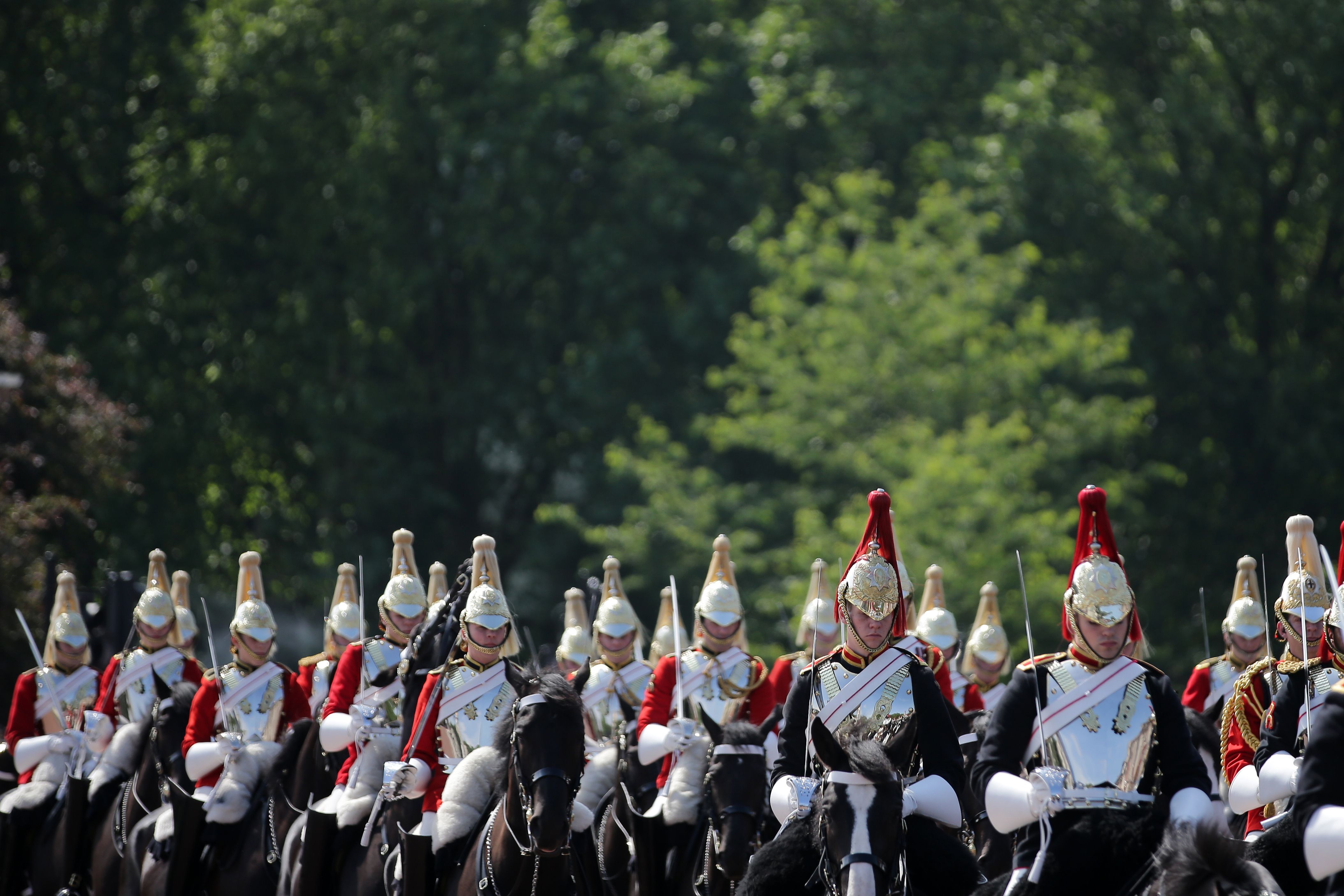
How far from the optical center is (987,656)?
14.4 metres

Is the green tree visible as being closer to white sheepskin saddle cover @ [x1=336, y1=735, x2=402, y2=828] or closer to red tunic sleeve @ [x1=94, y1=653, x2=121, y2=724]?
red tunic sleeve @ [x1=94, y1=653, x2=121, y2=724]

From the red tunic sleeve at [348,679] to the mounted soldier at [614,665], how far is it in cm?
181

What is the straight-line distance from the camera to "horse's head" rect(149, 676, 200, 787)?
1316cm

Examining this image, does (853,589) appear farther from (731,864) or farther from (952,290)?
(952,290)

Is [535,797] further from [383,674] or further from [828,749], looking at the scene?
[383,674]

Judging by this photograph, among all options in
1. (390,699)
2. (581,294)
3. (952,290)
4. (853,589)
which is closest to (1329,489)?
(952,290)

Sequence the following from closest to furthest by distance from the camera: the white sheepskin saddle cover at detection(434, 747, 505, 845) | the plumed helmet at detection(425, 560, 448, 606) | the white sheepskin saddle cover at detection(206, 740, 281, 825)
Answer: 1. the white sheepskin saddle cover at detection(434, 747, 505, 845)
2. the white sheepskin saddle cover at detection(206, 740, 281, 825)
3. the plumed helmet at detection(425, 560, 448, 606)

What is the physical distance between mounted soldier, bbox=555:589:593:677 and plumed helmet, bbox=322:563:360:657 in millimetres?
1578

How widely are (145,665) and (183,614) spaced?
0.94m

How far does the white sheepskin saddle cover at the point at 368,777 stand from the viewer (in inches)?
425

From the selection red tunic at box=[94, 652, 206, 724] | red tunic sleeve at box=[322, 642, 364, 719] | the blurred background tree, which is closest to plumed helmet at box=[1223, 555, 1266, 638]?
red tunic sleeve at box=[322, 642, 364, 719]

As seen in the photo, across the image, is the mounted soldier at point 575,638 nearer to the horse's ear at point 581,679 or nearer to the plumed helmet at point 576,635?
the plumed helmet at point 576,635

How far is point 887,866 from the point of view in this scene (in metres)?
6.65

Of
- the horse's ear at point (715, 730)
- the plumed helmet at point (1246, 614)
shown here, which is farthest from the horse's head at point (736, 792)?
the plumed helmet at point (1246, 614)
